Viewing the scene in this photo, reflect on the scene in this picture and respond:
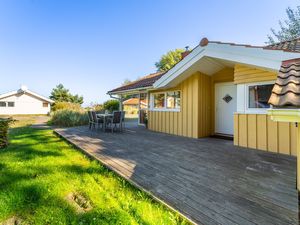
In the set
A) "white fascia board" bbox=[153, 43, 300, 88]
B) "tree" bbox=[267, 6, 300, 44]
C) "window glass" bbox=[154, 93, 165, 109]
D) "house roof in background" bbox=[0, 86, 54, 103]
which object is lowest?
"window glass" bbox=[154, 93, 165, 109]

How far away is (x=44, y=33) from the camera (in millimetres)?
14648

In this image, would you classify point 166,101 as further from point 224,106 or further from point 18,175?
point 18,175

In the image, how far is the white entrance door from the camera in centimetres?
734

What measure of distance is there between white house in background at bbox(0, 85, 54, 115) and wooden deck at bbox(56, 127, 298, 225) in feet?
101

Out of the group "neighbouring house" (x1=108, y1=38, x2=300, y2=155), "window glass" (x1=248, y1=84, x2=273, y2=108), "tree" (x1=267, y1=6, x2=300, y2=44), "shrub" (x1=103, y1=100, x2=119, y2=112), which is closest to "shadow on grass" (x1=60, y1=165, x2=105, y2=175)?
"neighbouring house" (x1=108, y1=38, x2=300, y2=155)

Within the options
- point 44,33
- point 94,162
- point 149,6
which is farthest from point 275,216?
point 44,33

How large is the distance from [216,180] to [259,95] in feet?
12.2

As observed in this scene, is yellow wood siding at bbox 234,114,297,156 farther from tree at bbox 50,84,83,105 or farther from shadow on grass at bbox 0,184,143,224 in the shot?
tree at bbox 50,84,83,105

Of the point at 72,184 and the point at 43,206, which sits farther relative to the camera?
the point at 72,184

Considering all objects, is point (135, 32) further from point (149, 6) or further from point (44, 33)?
point (44, 33)

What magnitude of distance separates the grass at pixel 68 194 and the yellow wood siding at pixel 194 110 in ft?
15.4

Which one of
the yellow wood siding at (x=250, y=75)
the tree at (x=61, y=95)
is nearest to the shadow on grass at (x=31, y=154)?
the yellow wood siding at (x=250, y=75)

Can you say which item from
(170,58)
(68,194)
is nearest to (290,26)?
(170,58)

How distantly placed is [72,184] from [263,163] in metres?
4.30
